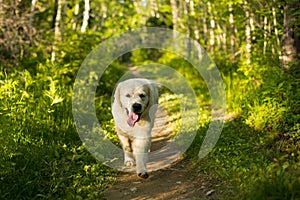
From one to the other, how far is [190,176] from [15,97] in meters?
3.09

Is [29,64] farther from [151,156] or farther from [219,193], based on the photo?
[219,193]

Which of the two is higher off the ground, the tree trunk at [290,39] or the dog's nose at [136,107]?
the tree trunk at [290,39]

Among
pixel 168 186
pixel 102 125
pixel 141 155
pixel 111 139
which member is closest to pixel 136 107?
pixel 141 155

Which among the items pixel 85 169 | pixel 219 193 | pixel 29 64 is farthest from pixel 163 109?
pixel 219 193

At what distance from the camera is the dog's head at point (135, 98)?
195 inches

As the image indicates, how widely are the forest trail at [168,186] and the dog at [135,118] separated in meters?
0.18

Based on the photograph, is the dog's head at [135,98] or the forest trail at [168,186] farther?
the dog's head at [135,98]

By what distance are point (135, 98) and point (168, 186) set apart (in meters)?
1.16

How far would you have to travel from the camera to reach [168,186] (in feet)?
15.1

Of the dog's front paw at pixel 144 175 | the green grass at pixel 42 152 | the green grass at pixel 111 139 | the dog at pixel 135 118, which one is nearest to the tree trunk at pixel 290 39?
the green grass at pixel 111 139

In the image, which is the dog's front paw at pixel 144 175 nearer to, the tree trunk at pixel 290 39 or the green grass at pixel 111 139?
the green grass at pixel 111 139

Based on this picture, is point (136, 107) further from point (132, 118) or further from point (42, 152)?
point (42, 152)

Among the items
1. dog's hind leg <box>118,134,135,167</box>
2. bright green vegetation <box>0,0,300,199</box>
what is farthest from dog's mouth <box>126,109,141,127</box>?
bright green vegetation <box>0,0,300,199</box>

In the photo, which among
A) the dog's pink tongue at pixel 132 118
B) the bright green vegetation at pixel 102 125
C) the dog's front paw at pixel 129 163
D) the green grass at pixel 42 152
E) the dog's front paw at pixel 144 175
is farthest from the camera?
the dog's front paw at pixel 129 163
